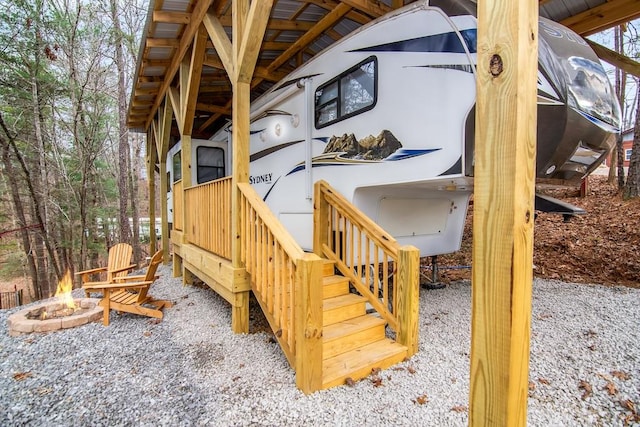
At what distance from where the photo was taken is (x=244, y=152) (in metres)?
3.57

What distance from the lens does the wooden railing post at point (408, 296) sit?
308 cm

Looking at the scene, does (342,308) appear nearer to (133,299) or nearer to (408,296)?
(408,296)

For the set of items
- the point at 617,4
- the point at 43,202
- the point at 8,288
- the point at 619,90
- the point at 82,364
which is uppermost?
the point at 619,90

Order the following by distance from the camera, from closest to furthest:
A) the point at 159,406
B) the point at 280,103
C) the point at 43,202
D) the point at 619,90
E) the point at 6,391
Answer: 1. the point at 159,406
2. the point at 6,391
3. the point at 280,103
4. the point at 43,202
5. the point at 619,90

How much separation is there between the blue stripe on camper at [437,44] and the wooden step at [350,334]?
2.69 meters

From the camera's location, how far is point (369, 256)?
11.8ft

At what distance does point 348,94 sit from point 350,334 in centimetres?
279

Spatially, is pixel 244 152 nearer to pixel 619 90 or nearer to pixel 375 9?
pixel 375 9

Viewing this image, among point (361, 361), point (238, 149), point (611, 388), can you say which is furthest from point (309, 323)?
point (611, 388)

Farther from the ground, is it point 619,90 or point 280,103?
point 619,90

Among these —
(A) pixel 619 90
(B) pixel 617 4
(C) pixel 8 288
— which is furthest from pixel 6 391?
(C) pixel 8 288

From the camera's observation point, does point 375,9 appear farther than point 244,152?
Yes

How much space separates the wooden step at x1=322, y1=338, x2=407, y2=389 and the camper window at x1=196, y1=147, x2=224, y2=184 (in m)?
6.09

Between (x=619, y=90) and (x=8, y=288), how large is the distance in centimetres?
2897
